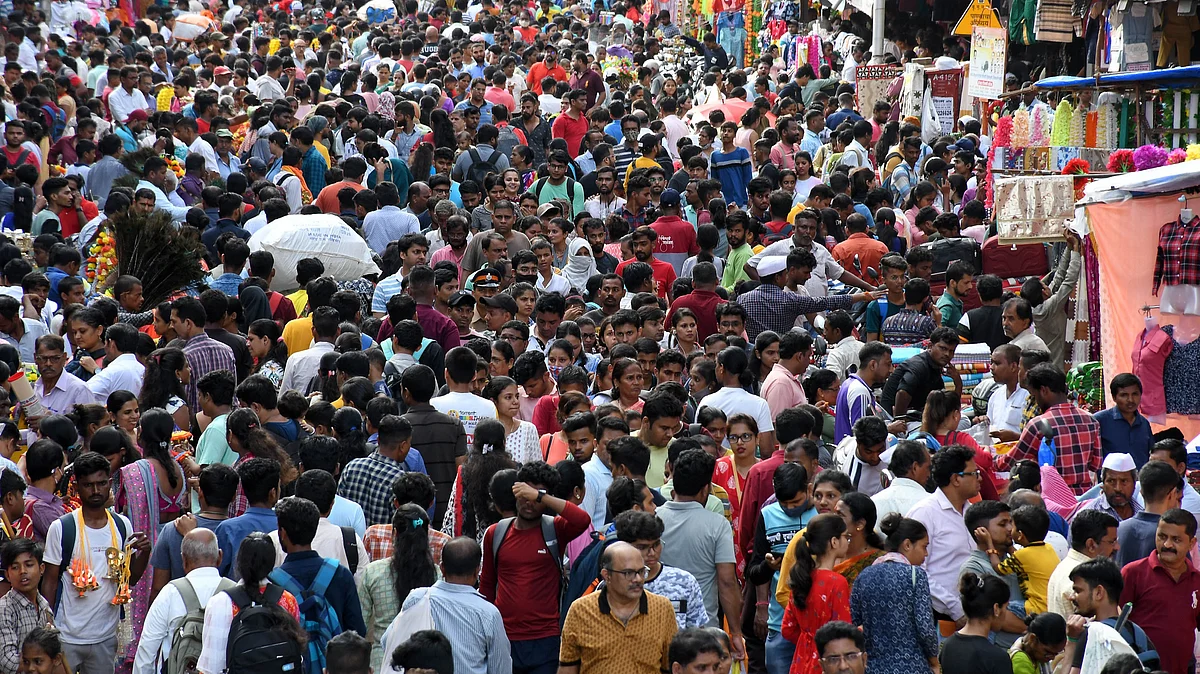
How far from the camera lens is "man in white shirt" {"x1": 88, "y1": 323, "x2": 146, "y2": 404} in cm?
886

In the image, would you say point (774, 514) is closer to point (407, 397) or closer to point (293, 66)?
point (407, 397)

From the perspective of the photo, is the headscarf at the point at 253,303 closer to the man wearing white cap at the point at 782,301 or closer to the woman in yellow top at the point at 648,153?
the man wearing white cap at the point at 782,301

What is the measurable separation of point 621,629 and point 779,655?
1.07m

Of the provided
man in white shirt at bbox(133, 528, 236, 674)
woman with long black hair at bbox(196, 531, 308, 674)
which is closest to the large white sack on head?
man in white shirt at bbox(133, 528, 236, 674)

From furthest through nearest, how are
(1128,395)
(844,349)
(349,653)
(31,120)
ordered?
(31,120) < (844,349) < (1128,395) < (349,653)

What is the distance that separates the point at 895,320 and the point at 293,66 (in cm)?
1142

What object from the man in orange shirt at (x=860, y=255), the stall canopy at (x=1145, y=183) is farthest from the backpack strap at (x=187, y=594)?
the man in orange shirt at (x=860, y=255)

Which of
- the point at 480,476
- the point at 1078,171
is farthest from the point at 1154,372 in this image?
the point at 480,476

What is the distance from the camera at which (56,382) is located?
8.79 meters

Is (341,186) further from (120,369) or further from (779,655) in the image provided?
(779,655)

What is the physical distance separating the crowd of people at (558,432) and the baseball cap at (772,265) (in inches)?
1.4

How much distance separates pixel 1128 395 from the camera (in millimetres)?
8414

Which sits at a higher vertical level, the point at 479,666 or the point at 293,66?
the point at 293,66

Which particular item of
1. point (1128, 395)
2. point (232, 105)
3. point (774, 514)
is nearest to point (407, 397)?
point (774, 514)
